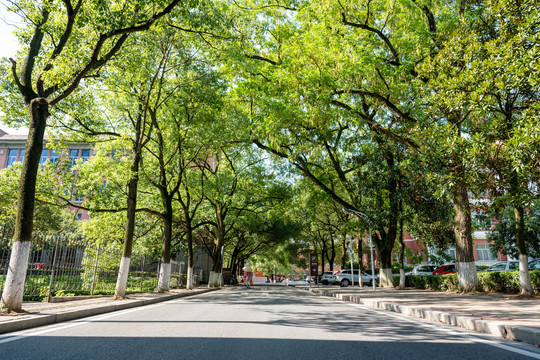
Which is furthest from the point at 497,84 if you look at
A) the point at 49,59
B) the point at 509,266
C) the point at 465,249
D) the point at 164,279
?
the point at 509,266

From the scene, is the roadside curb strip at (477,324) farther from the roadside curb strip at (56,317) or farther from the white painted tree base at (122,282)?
the white painted tree base at (122,282)

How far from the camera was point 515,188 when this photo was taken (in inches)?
385

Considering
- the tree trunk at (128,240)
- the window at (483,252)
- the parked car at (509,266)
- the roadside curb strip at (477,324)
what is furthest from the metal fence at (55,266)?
the window at (483,252)

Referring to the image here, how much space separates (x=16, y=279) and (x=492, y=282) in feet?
57.6

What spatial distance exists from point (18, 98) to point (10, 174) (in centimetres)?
711

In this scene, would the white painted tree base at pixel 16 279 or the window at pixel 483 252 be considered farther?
the window at pixel 483 252

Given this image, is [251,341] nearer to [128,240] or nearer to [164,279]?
[128,240]

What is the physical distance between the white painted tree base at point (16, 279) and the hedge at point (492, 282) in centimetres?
1680

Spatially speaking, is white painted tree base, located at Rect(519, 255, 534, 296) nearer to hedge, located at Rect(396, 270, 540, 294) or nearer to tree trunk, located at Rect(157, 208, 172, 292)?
hedge, located at Rect(396, 270, 540, 294)

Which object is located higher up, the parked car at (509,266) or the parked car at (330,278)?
the parked car at (509,266)

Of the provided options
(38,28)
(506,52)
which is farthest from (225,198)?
(506,52)

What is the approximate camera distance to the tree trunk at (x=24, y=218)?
7.53 meters

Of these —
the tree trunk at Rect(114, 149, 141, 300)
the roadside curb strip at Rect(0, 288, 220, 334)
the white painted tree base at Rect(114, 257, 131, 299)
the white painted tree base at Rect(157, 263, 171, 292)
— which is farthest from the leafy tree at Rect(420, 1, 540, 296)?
the white painted tree base at Rect(157, 263, 171, 292)

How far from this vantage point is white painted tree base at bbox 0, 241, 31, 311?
24.4ft
